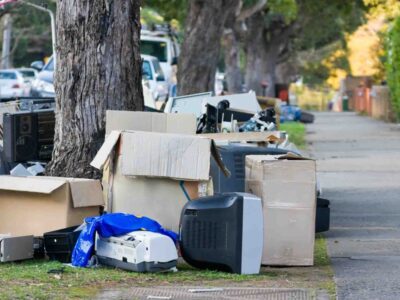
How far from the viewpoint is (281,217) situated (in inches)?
353

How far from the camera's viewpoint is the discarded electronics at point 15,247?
28.3ft

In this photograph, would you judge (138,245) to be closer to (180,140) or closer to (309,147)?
(180,140)

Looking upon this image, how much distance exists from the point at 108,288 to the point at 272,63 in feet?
142

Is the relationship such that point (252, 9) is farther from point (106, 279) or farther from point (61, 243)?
point (106, 279)

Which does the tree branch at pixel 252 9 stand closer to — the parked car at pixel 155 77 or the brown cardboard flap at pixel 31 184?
the parked car at pixel 155 77

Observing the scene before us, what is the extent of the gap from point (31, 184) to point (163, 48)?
24.6 m

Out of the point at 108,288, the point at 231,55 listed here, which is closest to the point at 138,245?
the point at 108,288

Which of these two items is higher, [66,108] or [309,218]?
[66,108]

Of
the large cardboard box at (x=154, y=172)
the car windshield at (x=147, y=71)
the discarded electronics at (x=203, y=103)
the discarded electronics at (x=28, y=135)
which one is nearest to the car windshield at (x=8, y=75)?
the car windshield at (x=147, y=71)

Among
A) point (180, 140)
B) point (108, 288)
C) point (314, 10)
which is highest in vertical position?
point (314, 10)

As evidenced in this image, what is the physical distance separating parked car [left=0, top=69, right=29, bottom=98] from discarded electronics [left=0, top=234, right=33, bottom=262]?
31.1 metres

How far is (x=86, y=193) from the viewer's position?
9086mm

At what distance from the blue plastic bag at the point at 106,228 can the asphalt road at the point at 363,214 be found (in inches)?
58.6

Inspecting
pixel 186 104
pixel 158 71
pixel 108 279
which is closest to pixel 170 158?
pixel 108 279
